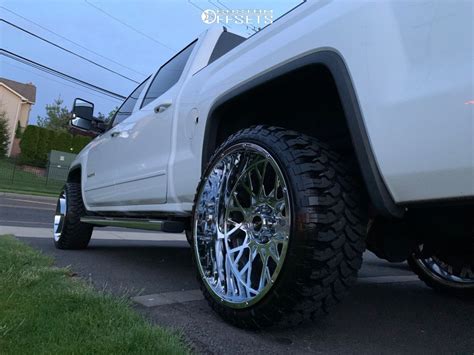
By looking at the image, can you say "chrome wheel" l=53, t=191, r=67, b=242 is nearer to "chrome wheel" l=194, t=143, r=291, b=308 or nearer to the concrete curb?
"chrome wheel" l=194, t=143, r=291, b=308

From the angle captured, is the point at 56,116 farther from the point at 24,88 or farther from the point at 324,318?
the point at 324,318

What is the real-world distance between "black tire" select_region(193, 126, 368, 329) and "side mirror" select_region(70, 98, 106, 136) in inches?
152

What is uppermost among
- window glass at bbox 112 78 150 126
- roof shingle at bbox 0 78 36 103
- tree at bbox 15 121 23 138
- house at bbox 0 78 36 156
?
roof shingle at bbox 0 78 36 103

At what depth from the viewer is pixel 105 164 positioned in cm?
491

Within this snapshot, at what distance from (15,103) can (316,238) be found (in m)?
47.9

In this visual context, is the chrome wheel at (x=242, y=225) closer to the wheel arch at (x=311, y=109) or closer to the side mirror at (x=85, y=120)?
the wheel arch at (x=311, y=109)

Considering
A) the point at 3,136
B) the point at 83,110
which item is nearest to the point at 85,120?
the point at 83,110

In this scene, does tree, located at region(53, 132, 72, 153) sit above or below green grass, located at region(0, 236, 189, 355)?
above

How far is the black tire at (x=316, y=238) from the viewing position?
199cm

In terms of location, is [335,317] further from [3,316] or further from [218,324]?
[3,316]

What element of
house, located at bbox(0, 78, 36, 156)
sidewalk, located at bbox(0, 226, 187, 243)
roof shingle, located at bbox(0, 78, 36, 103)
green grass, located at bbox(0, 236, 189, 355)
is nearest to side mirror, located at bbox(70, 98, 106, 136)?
sidewalk, located at bbox(0, 226, 187, 243)

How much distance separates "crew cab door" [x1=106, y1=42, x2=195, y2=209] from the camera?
3.62 metres

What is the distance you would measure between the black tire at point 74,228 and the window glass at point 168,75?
170 cm

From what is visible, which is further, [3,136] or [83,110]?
[3,136]
